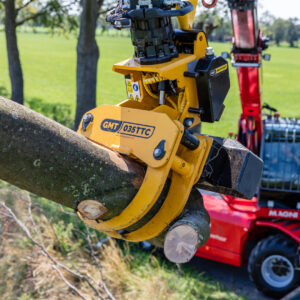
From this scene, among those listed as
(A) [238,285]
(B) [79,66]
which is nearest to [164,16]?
(A) [238,285]

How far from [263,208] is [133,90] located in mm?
4102

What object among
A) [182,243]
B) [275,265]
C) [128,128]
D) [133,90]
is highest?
[133,90]

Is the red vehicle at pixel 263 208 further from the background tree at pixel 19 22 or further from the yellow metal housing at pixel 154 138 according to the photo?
the background tree at pixel 19 22

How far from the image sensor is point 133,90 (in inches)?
86.3

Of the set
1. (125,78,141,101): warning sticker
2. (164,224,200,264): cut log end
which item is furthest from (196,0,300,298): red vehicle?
(164,224,200,264): cut log end

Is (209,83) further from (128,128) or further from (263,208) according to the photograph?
(263,208)

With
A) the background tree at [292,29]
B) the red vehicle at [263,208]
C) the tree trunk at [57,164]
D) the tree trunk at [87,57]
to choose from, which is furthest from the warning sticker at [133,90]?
the background tree at [292,29]

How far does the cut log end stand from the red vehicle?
13.3ft

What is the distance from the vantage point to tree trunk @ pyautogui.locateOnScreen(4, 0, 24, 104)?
11.8 metres

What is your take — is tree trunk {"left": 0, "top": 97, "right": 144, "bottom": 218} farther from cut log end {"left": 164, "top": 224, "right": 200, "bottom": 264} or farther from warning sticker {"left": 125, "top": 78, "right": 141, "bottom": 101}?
warning sticker {"left": 125, "top": 78, "right": 141, "bottom": 101}

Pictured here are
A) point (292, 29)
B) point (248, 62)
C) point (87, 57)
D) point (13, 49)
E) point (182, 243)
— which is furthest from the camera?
point (292, 29)

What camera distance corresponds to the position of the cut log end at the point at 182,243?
1.77m

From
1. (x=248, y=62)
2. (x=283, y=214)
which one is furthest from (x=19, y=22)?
(x=283, y=214)

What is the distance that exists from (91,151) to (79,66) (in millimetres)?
8675
